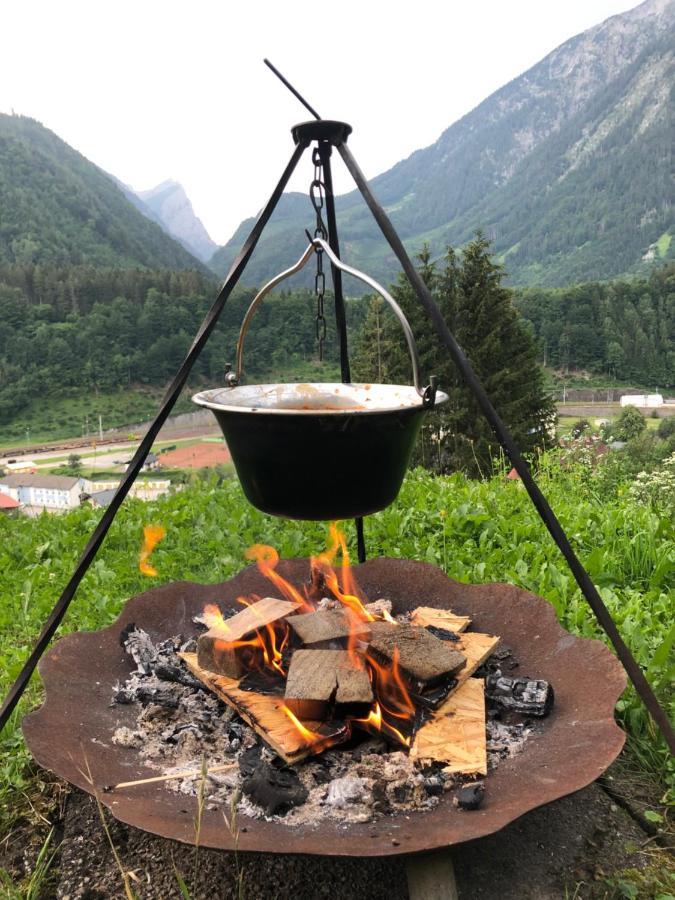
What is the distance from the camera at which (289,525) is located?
435cm

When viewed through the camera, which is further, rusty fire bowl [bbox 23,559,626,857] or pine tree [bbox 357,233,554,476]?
pine tree [bbox 357,233,554,476]

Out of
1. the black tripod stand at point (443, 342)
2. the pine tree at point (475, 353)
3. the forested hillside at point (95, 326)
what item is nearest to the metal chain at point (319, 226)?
the black tripod stand at point (443, 342)

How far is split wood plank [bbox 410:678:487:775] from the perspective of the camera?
69.4 inches

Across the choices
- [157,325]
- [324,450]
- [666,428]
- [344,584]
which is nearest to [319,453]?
[324,450]

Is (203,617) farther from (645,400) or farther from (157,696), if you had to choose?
(645,400)

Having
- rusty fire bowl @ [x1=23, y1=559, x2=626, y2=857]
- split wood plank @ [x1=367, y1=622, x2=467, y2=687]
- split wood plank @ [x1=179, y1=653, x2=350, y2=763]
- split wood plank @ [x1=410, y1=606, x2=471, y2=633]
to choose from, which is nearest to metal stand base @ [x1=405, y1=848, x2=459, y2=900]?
rusty fire bowl @ [x1=23, y1=559, x2=626, y2=857]

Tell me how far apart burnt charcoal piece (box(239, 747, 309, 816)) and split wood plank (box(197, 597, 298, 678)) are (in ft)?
1.29

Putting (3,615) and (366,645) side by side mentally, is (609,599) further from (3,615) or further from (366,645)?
(3,615)

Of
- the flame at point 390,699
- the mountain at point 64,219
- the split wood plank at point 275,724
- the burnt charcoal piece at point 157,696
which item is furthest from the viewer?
the mountain at point 64,219

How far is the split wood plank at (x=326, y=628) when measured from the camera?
2.20 m

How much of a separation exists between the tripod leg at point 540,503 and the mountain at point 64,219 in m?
109

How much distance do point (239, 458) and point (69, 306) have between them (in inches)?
3032

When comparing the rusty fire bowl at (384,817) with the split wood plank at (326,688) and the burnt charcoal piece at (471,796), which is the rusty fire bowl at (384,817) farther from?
the split wood plank at (326,688)

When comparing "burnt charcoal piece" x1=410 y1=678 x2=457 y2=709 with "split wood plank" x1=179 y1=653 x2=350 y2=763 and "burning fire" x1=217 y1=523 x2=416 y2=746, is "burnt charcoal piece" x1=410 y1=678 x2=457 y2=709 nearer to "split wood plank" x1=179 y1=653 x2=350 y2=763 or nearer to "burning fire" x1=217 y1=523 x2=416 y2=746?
"burning fire" x1=217 y1=523 x2=416 y2=746
